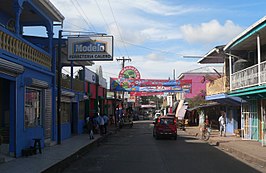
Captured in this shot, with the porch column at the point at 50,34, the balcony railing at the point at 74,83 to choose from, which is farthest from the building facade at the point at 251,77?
the balcony railing at the point at 74,83

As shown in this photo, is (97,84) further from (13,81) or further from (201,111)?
(13,81)

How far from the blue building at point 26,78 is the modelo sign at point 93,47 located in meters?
1.30

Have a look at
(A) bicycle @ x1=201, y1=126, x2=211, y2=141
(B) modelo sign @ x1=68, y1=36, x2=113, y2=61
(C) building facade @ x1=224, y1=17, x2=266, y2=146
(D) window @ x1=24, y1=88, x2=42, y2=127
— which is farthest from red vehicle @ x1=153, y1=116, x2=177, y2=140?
(D) window @ x1=24, y1=88, x2=42, y2=127

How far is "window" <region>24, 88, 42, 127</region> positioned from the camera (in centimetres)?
1584

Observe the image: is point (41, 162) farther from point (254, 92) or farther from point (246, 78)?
point (246, 78)

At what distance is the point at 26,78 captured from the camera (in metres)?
15.0

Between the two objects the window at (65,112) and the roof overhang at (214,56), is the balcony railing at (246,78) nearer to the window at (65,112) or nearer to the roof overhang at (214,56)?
the roof overhang at (214,56)

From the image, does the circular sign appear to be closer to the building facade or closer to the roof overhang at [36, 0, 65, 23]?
the building facade

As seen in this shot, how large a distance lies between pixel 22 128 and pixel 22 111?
25.9 inches

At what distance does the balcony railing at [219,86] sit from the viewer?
27.4m

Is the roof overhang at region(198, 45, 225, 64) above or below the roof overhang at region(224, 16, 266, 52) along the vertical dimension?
above

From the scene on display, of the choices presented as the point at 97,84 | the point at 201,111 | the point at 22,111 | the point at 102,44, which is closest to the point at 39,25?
the point at 102,44

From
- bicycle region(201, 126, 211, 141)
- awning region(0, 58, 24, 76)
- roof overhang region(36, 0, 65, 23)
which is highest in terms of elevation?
roof overhang region(36, 0, 65, 23)

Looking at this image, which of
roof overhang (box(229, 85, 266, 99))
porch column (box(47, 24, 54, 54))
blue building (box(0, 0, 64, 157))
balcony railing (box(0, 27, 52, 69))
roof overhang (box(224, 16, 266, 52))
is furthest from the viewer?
porch column (box(47, 24, 54, 54))
